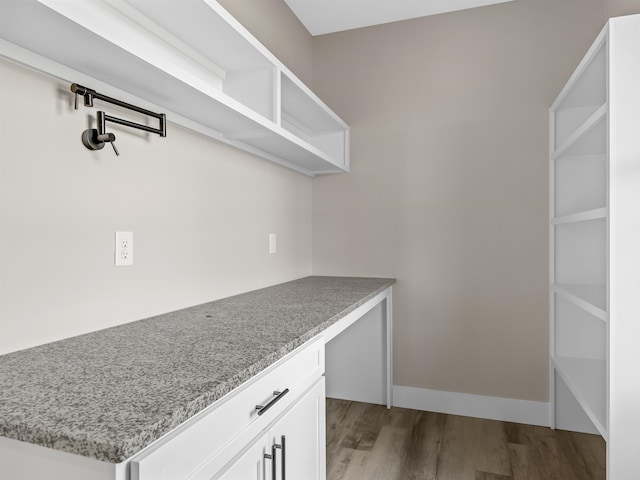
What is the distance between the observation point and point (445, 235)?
2.62m

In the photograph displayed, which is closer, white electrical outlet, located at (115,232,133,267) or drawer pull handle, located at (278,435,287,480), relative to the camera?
drawer pull handle, located at (278,435,287,480)

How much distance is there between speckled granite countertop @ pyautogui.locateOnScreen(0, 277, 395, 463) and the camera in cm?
64

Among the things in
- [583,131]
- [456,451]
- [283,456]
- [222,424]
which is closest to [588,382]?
[456,451]

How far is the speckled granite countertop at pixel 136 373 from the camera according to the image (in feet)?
2.10

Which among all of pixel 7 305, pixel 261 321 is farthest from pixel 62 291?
pixel 261 321

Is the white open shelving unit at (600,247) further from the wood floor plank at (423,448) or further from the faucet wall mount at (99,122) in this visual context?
the faucet wall mount at (99,122)

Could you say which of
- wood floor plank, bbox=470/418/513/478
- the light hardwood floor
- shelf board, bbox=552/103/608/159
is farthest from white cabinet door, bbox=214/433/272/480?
shelf board, bbox=552/103/608/159

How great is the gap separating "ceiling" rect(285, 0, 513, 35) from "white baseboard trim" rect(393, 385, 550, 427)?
240 cm

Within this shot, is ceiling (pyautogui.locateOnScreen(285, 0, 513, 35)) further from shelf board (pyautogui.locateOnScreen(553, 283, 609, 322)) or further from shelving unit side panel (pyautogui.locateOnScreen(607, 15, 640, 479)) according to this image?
shelf board (pyautogui.locateOnScreen(553, 283, 609, 322))

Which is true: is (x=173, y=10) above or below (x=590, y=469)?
above

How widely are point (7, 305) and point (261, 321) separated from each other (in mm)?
692

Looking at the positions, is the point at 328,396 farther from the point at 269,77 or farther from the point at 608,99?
the point at 608,99

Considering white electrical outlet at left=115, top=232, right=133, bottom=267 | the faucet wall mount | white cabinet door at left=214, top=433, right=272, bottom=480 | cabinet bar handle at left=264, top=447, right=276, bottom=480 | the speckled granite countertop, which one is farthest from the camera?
white electrical outlet at left=115, top=232, right=133, bottom=267

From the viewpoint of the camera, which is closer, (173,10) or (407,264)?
(173,10)
